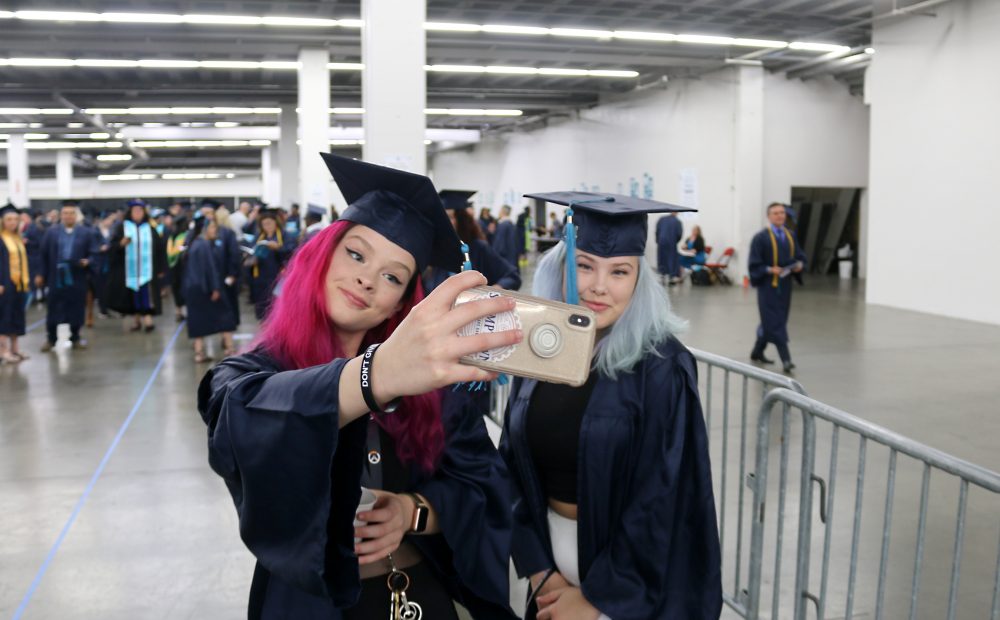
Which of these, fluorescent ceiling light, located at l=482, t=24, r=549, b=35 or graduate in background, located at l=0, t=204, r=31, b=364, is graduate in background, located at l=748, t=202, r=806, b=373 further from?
graduate in background, located at l=0, t=204, r=31, b=364

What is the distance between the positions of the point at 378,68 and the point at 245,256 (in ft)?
28.5

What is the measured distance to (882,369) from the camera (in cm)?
828

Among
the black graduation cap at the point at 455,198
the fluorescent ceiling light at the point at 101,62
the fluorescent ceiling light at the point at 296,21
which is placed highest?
the fluorescent ceiling light at the point at 296,21

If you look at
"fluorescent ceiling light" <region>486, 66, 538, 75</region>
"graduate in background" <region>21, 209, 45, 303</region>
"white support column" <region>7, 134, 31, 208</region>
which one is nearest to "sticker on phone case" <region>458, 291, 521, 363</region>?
"graduate in background" <region>21, 209, 45, 303</region>

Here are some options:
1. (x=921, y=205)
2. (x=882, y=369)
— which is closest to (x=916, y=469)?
(x=882, y=369)

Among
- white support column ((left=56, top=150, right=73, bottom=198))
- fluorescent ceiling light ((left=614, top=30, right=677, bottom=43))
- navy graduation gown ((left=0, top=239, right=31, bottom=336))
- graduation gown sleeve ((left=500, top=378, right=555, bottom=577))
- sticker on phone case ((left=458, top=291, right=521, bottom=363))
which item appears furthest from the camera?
white support column ((left=56, top=150, right=73, bottom=198))

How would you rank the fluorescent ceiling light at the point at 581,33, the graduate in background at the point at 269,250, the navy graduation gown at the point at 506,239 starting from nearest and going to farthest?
the graduate in background at the point at 269,250 < the fluorescent ceiling light at the point at 581,33 < the navy graduation gown at the point at 506,239

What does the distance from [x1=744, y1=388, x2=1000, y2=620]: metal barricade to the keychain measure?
52.6 inches

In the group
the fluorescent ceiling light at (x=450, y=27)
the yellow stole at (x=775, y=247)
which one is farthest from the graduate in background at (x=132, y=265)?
the yellow stole at (x=775, y=247)

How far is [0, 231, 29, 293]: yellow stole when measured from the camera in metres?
9.07

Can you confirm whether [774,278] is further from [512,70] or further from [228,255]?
[512,70]

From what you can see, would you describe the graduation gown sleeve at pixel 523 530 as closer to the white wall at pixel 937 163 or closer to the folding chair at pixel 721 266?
the white wall at pixel 937 163

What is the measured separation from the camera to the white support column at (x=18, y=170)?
26.2 metres

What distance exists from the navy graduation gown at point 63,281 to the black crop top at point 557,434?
31.4 ft
